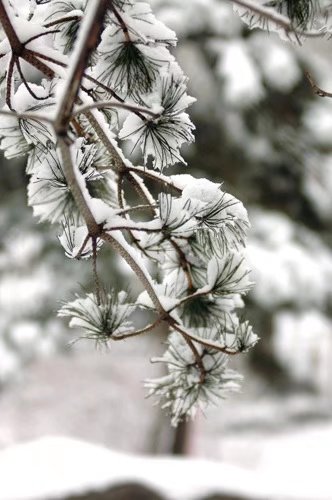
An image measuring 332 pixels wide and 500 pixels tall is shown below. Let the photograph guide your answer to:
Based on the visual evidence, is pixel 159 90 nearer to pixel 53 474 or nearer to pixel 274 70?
pixel 53 474

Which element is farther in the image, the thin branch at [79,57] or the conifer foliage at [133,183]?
the conifer foliage at [133,183]

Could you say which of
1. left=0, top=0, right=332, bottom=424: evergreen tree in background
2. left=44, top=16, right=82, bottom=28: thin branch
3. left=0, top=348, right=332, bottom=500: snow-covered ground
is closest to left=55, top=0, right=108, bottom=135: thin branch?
left=0, top=0, right=332, bottom=424: evergreen tree in background

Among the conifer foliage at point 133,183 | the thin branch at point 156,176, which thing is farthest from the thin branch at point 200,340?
the thin branch at point 156,176

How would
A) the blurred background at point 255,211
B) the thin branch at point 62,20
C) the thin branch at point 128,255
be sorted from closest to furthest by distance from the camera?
the thin branch at point 128,255, the thin branch at point 62,20, the blurred background at point 255,211

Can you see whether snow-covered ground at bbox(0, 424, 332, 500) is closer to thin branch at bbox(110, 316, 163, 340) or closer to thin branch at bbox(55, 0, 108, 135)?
thin branch at bbox(110, 316, 163, 340)

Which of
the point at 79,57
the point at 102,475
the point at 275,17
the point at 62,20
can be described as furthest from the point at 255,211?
the point at 79,57

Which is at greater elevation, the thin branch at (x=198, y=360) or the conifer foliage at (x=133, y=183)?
the conifer foliage at (x=133, y=183)

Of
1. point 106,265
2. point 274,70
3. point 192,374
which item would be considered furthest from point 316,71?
point 192,374

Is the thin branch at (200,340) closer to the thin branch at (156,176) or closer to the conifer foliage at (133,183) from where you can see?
the conifer foliage at (133,183)
